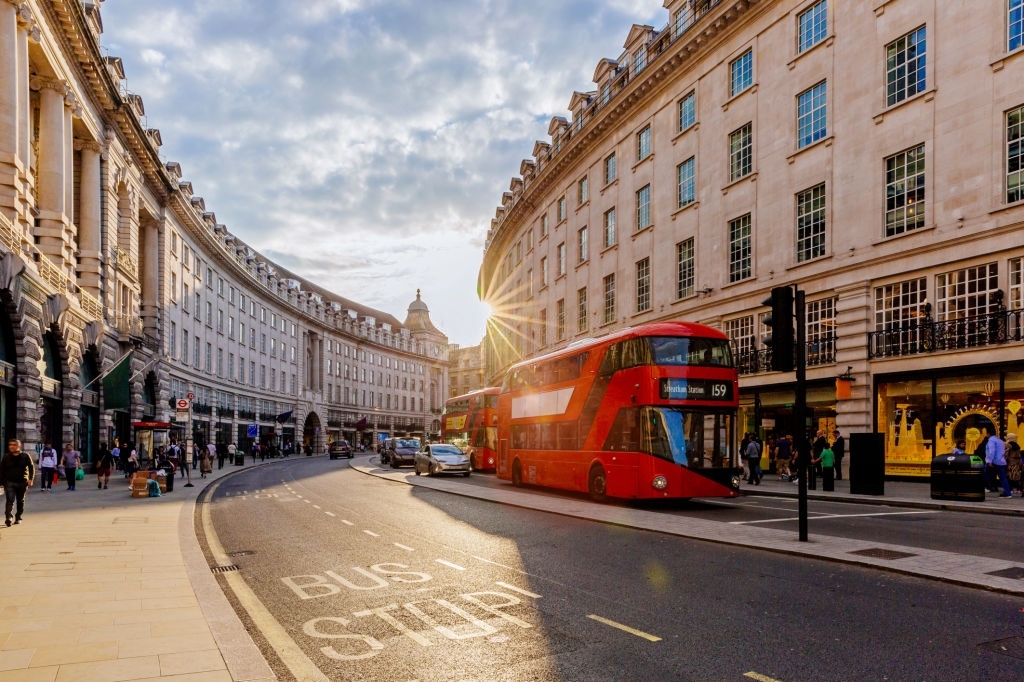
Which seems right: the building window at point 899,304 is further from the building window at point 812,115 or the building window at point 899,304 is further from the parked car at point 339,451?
the parked car at point 339,451

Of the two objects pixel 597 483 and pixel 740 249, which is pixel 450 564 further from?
pixel 740 249

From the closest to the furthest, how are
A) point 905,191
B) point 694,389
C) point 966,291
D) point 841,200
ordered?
point 694,389 < point 966,291 < point 905,191 < point 841,200

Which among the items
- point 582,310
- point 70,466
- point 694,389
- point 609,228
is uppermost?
point 609,228

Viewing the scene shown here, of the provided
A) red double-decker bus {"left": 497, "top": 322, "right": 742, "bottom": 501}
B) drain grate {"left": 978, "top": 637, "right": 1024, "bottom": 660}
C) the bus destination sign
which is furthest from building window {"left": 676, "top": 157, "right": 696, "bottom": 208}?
drain grate {"left": 978, "top": 637, "right": 1024, "bottom": 660}

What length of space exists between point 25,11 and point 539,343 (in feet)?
112

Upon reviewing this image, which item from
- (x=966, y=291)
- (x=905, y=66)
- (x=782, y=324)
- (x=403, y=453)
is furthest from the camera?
(x=403, y=453)

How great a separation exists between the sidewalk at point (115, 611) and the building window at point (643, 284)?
27737mm

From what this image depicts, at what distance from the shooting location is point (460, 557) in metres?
11.1

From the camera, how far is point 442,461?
106ft

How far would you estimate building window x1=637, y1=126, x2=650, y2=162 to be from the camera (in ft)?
129

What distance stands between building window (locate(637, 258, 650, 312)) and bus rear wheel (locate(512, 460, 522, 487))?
50.7 ft

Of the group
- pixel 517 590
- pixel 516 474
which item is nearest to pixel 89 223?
pixel 516 474

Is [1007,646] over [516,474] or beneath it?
over

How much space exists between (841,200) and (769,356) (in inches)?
261
